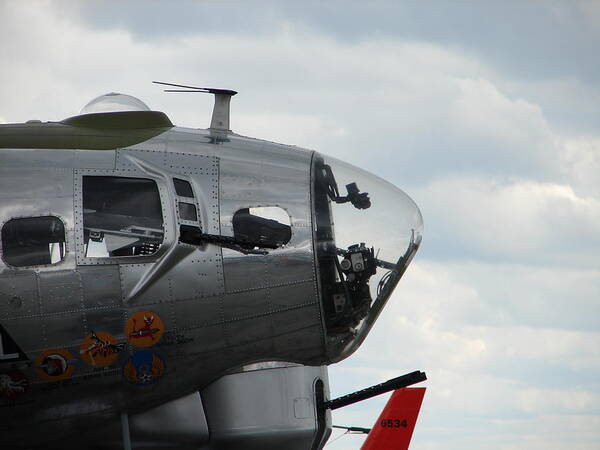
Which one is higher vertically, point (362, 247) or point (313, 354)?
point (362, 247)

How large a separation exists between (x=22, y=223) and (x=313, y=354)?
11.1 ft


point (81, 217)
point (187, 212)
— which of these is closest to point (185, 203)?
point (187, 212)

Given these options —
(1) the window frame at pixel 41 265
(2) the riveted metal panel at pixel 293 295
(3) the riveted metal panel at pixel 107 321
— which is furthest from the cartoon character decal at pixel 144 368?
(2) the riveted metal panel at pixel 293 295

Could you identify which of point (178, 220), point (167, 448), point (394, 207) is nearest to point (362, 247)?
point (394, 207)

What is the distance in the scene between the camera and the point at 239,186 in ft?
44.1

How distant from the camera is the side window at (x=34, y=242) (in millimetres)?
12750

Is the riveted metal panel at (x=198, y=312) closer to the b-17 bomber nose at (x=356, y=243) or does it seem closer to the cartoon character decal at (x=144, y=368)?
the cartoon character decal at (x=144, y=368)

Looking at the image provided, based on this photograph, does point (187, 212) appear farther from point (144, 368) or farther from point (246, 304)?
point (144, 368)

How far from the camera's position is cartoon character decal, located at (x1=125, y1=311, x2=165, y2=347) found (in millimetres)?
12812

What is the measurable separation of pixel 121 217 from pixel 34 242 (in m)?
0.92

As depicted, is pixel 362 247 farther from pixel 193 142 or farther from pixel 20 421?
pixel 20 421

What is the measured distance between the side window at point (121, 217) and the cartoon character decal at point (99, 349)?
0.83 m

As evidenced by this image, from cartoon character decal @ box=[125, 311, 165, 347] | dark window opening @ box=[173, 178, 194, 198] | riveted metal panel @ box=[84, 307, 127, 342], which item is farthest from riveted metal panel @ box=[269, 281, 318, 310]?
riveted metal panel @ box=[84, 307, 127, 342]

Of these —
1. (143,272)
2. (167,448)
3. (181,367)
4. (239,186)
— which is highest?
(239,186)
